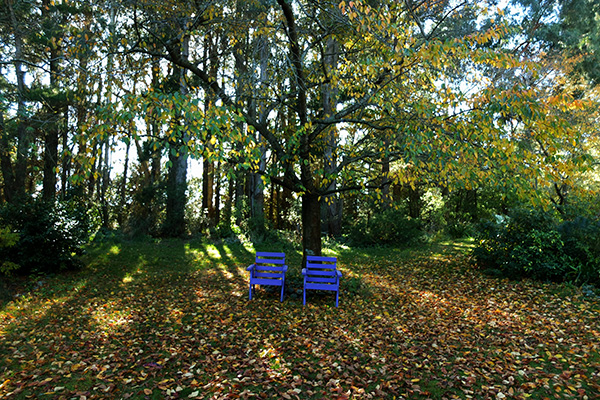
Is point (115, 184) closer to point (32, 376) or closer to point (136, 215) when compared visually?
point (136, 215)

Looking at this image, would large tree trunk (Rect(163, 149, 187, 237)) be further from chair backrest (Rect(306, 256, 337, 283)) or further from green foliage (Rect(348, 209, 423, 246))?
chair backrest (Rect(306, 256, 337, 283))

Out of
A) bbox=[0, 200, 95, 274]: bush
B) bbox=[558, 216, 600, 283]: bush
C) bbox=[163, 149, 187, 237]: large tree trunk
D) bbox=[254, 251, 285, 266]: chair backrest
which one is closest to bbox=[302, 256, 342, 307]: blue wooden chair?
bbox=[254, 251, 285, 266]: chair backrest

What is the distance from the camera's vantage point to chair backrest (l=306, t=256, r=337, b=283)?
640 centimetres

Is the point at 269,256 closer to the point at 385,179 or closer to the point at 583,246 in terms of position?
the point at 385,179

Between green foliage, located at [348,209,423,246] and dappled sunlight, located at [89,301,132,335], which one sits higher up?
green foliage, located at [348,209,423,246]

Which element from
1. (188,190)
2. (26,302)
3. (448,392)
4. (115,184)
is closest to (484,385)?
(448,392)

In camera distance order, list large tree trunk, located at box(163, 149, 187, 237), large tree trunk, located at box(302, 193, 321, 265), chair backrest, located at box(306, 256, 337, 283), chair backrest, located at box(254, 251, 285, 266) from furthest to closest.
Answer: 1. large tree trunk, located at box(163, 149, 187, 237)
2. large tree trunk, located at box(302, 193, 321, 265)
3. chair backrest, located at box(254, 251, 285, 266)
4. chair backrest, located at box(306, 256, 337, 283)

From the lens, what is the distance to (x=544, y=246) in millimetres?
7191

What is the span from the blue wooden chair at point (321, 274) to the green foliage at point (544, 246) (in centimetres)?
382

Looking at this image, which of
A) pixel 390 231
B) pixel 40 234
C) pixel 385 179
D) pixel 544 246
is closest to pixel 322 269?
pixel 385 179

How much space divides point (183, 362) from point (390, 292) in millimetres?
4370

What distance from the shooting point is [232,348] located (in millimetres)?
4582

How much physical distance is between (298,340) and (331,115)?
5346 mm

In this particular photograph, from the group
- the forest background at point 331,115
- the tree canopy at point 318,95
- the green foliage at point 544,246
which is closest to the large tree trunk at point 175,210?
the forest background at point 331,115
